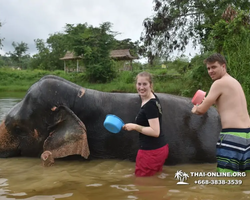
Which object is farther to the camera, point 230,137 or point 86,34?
point 86,34

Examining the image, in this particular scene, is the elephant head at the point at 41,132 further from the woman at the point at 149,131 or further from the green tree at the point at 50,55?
the green tree at the point at 50,55

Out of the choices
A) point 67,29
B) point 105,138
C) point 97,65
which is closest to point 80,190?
point 105,138

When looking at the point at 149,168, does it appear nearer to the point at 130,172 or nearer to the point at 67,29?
the point at 130,172

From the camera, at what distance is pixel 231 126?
3242 millimetres

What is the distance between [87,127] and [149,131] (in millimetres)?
1112

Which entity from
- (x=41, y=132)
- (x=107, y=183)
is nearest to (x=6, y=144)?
(x=41, y=132)

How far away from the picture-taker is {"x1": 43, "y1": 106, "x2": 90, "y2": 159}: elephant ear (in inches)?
151

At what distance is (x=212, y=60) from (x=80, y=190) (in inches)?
73.2

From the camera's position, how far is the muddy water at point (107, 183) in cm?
295

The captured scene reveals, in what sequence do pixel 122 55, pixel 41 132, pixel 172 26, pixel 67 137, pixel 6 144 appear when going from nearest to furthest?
pixel 67 137, pixel 41 132, pixel 6 144, pixel 172 26, pixel 122 55

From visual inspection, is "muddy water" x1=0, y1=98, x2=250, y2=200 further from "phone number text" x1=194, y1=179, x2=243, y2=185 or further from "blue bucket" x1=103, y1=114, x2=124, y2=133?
"blue bucket" x1=103, y1=114, x2=124, y2=133

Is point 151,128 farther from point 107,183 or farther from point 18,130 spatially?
point 18,130

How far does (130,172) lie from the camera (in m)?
3.70

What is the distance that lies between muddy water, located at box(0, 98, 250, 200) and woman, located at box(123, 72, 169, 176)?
16 cm
